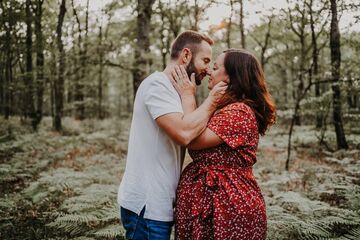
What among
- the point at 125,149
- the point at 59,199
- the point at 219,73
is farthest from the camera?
the point at 125,149

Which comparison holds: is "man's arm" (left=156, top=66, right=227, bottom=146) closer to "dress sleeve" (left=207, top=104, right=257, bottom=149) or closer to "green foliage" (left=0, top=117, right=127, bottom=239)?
"dress sleeve" (left=207, top=104, right=257, bottom=149)

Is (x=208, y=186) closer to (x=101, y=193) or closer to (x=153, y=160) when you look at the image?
(x=153, y=160)

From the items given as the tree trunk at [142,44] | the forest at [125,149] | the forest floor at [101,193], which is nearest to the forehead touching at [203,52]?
the forest at [125,149]

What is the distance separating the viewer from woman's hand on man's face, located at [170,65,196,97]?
8.68ft

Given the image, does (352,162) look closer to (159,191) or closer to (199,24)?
(159,191)

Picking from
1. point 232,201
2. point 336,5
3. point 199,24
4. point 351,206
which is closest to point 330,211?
point 351,206

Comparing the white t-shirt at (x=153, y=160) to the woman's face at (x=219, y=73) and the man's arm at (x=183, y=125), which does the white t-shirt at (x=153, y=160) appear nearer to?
the man's arm at (x=183, y=125)

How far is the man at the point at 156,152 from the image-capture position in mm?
2434

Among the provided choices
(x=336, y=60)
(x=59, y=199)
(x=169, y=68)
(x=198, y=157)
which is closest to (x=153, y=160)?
(x=198, y=157)

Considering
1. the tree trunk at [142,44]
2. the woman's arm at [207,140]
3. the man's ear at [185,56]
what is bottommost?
the woman's arm at [207,140]

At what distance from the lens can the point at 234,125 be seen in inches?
97.0

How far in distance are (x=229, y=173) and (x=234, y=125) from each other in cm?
34

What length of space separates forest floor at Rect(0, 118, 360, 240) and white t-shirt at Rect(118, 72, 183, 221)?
→ 7.17ft

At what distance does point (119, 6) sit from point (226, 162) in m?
24.1
